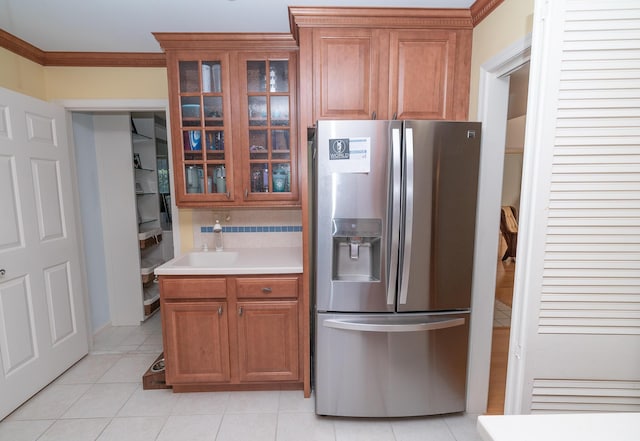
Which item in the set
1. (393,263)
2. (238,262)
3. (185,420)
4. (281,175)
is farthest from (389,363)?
(281,175)

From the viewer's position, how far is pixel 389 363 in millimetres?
1750

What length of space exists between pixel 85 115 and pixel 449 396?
3.66 metres

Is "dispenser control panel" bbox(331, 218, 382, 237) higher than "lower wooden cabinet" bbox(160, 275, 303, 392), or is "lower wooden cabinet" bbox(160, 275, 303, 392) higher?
"dispenser control panel" bbox(331, 218, 382, 237)

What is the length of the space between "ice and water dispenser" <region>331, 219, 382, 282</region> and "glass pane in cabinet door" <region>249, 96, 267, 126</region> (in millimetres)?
985

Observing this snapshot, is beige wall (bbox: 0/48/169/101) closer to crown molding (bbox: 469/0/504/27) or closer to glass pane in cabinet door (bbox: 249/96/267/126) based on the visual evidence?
glass pane in cabinet door (bbox: 249/96/267/126)

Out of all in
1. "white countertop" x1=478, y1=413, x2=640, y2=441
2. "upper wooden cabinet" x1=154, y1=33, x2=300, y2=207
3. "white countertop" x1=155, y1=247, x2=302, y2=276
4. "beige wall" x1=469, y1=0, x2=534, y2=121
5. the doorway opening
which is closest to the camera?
"white countertop" x1=478, y1=413, x2=640, y2=441

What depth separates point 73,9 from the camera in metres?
1.74

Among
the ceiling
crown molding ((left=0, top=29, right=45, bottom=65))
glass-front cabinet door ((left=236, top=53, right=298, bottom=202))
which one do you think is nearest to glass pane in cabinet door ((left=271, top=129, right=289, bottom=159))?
glass-front cabinet door ((left=236, top=53, right=298, bottom=202))

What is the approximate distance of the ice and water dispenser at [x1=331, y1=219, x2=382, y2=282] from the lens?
1.67 metres

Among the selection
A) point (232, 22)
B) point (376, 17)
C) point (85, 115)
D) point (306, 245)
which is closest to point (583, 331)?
point (306, 245)

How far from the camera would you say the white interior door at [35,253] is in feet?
6.15

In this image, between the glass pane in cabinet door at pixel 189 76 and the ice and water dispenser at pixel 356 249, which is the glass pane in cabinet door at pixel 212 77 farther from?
the ice and water dispenser at pixel 356 249

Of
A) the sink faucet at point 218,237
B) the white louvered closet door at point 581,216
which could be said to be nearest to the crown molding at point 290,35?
the white louvered closet door at point 581,216

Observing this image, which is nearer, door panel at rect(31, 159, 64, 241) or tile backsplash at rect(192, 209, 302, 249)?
door panel at rect(31, 159, 64, 241)
